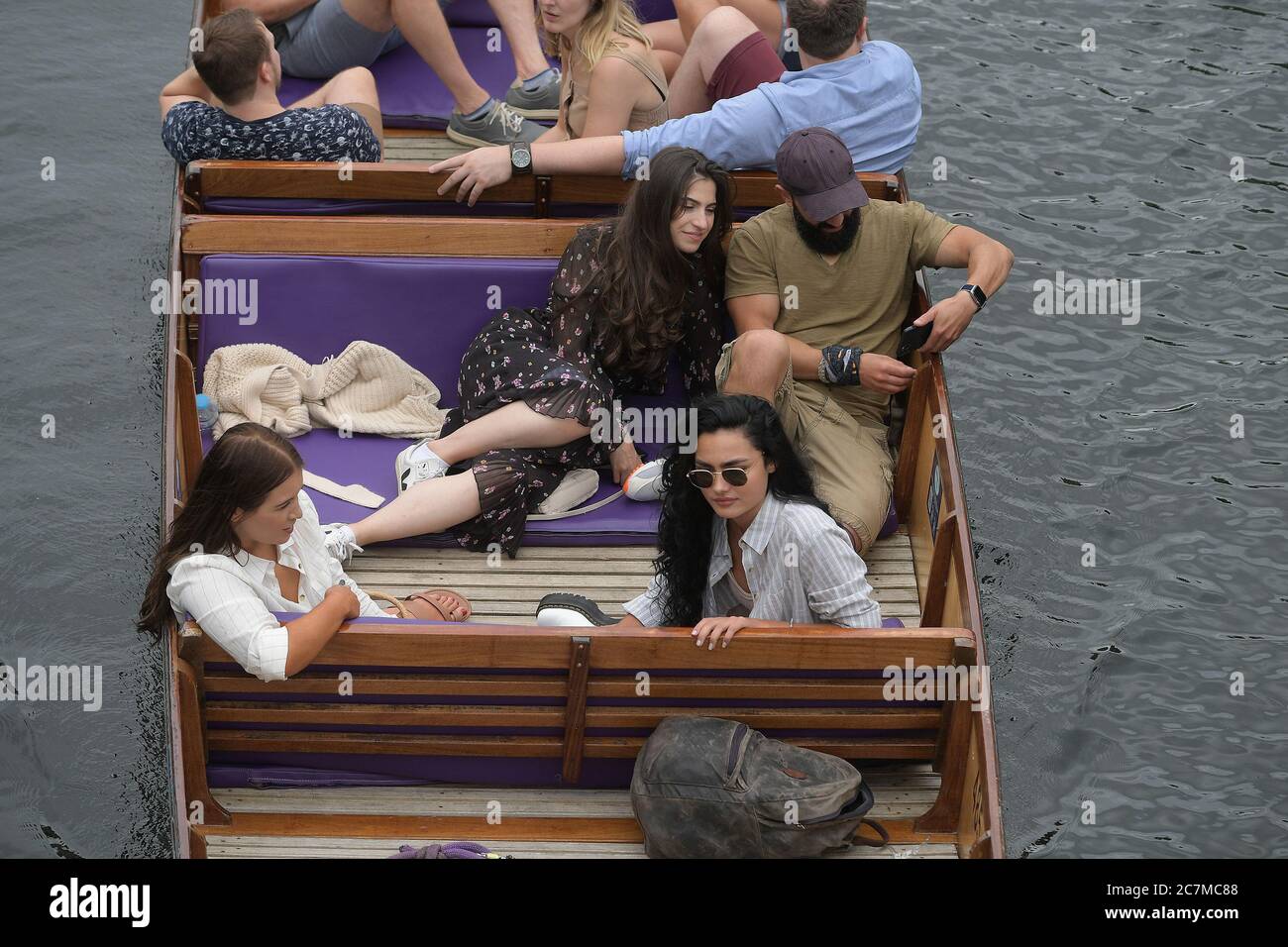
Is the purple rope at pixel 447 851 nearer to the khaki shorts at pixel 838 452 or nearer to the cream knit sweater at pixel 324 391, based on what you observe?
the khaki shorts at pixel 838 452

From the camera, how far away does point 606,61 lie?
5254mm

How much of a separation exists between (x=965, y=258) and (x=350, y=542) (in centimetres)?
199

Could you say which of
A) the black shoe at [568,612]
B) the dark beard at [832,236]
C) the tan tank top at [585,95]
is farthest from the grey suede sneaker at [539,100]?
the black shoe at [568,612]

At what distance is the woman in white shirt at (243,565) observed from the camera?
3.61 meters

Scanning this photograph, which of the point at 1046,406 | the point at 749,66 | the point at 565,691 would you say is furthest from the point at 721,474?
the point at 1046,406

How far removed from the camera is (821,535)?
3.82 meters

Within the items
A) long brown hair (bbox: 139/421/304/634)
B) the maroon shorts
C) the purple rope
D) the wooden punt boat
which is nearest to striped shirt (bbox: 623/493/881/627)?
the wooden punt boat

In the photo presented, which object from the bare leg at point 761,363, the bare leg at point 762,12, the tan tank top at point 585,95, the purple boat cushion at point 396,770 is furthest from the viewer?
the bare leg at point 762,12

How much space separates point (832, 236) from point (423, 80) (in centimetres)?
271

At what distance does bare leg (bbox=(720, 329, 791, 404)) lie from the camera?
4539mm

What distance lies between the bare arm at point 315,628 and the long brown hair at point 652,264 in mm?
1478

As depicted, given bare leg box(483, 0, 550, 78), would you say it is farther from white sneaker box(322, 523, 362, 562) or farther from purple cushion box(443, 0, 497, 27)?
white sneaker box(322, 523, 362, 562)

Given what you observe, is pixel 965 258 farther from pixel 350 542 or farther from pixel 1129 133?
pixel 1129 133

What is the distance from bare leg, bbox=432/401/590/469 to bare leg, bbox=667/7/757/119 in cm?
150
